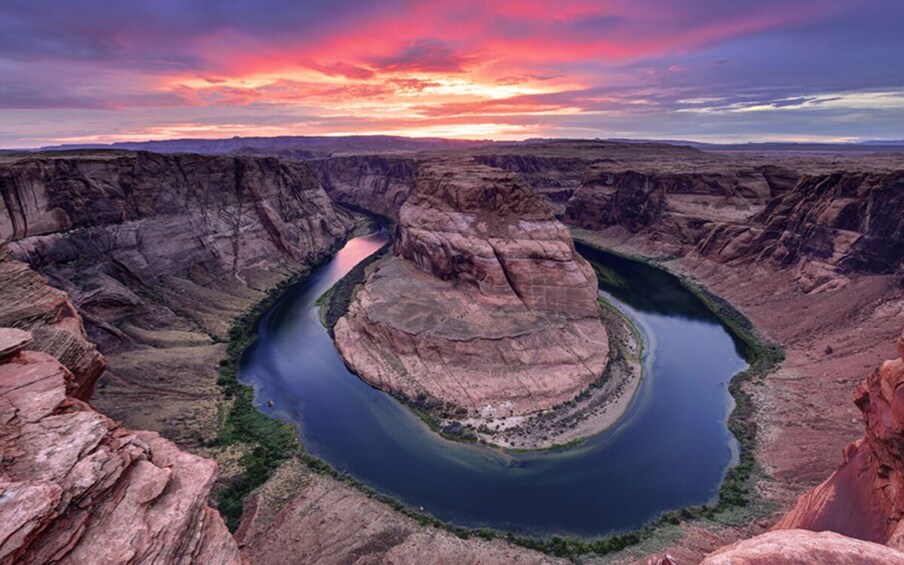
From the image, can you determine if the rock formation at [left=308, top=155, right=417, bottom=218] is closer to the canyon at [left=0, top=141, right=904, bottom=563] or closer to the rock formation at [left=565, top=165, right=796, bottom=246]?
the canyon at [left=0, top=141, right=904, bottom=563]

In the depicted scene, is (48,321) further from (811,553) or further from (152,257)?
(152,257)

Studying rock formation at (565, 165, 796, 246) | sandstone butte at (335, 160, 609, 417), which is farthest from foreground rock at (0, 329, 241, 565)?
rock formation at (565, 165, 796, 246)

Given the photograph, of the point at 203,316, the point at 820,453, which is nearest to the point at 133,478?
the point at 820,453

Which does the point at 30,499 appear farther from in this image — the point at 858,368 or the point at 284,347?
the point at 858,368

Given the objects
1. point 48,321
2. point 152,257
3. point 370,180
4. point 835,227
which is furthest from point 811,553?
point 370,180

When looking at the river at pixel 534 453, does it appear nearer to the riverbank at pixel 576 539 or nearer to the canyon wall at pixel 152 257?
the riverbank at pixel 576 539

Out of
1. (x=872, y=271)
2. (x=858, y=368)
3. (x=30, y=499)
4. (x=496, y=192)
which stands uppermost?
(x=496, y=192)
